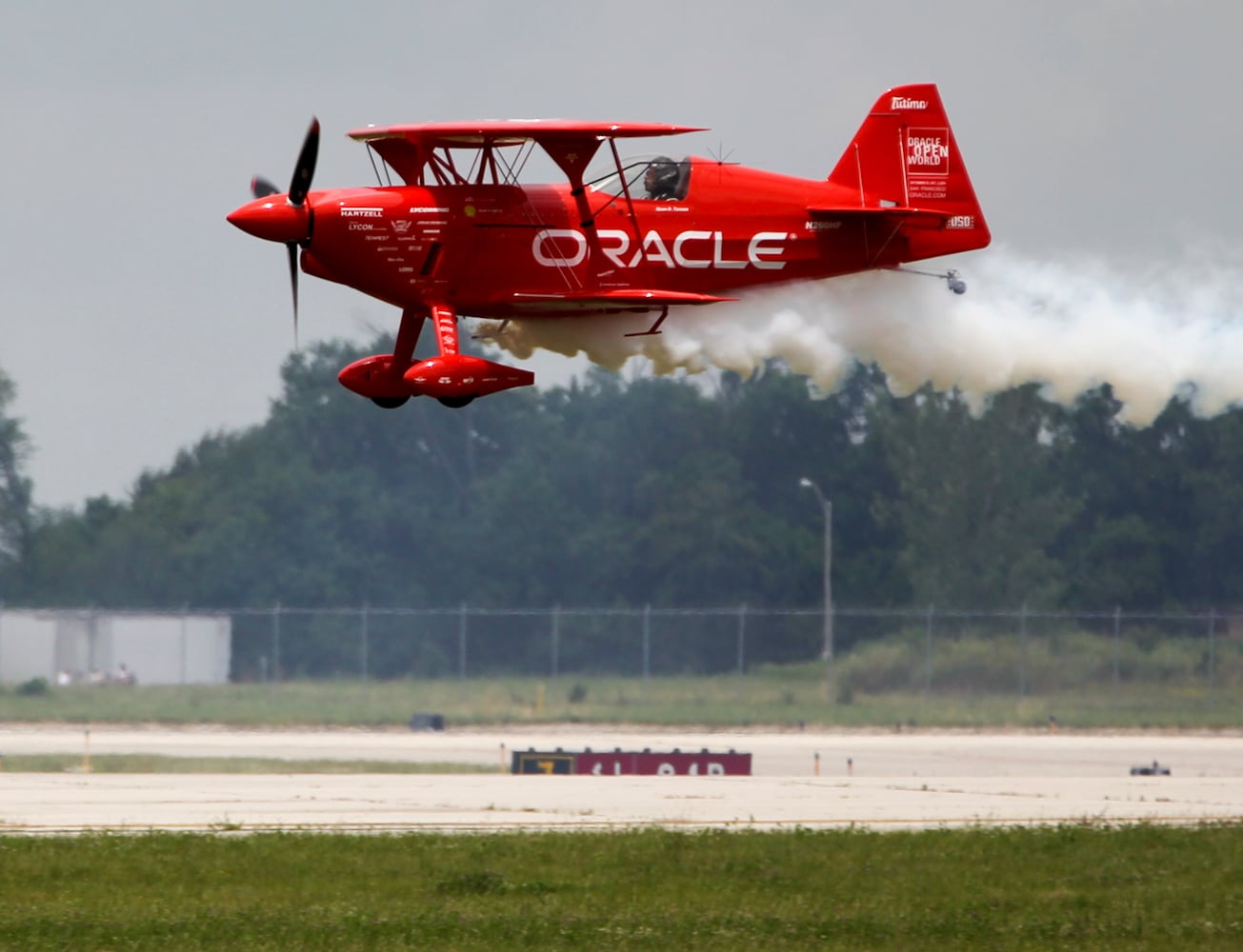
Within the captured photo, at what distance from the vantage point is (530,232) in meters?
21.8

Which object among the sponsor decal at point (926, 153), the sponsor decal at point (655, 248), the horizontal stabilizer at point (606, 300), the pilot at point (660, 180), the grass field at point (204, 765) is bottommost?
the grass field at point (204, 765)

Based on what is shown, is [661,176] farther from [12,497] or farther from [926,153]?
[12,497]

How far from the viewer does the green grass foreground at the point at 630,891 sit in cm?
2198

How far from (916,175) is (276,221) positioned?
7858 mm

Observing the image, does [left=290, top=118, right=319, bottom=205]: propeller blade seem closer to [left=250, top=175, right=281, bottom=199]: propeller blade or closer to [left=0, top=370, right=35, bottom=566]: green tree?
[left=250, top=175, right=281, bottom=199]: propeller blade

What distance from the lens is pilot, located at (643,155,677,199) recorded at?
2228 cm

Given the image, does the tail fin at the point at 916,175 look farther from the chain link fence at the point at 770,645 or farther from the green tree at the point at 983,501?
the green tree at the point at 983,501

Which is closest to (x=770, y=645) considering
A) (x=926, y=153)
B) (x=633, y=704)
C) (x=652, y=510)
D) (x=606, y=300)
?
(x=633, y=704)

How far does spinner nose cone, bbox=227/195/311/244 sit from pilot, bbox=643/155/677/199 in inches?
151

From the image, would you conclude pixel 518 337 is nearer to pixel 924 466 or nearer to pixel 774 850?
pixel 774 850

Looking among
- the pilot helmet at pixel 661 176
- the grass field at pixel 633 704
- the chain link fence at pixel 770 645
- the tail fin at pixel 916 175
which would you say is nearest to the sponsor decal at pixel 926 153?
the tail fin at pixel 916 175

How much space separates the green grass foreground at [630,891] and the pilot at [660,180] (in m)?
8.35

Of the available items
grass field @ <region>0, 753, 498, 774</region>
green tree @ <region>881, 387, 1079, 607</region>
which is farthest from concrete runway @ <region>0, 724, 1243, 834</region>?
green tree @ <region>881, 387, 1079, 607</region>

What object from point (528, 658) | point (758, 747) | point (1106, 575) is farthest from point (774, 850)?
point (1106, 575)
